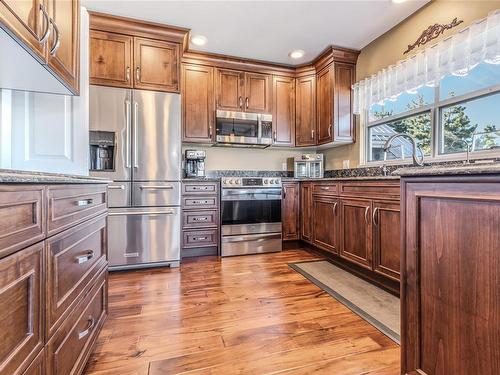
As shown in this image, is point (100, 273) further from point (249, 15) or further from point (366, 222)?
point (249, 15)

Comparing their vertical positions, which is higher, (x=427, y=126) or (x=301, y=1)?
(x=301, y=1)

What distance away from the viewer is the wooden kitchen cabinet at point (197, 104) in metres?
3.23

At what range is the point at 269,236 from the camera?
10.9ft

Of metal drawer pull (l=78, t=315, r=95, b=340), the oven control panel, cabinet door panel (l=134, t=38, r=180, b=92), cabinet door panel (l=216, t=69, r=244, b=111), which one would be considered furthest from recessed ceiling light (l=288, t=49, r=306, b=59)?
metal drawer pull (l=78, t=315, r=95, b=340)

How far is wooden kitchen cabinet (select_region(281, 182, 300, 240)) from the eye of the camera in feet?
11.1

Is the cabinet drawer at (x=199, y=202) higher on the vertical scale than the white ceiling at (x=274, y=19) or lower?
lower

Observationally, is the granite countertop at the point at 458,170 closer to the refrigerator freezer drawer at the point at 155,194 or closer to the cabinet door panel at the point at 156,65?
the refrigerator freezer drawer at the point at 155,194

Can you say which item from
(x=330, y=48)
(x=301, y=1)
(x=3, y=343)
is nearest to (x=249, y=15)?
(x=301, y=1)

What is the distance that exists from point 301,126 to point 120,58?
2332 mm

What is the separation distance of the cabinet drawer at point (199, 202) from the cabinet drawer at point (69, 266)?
1.60 meters

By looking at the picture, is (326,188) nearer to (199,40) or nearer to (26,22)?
(199,40)

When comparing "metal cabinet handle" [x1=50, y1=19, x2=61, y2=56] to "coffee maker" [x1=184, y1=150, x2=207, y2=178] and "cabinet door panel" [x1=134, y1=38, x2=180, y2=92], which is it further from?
"coffee maker" [x1=184, y1=150, x2=207, y2=178]

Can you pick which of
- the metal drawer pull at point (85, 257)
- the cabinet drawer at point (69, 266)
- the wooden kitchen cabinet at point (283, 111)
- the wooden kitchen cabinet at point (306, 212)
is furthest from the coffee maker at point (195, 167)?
the metal drawer pull at point (85, 257)

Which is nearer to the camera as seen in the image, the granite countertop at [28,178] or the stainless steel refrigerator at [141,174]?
the granite countertop at [28,178]
